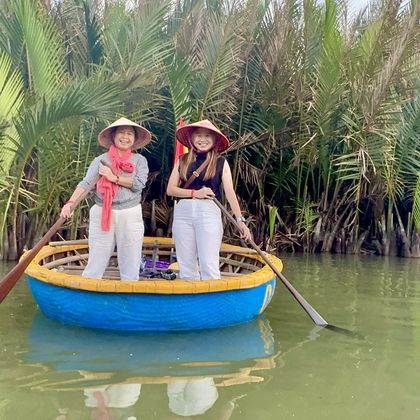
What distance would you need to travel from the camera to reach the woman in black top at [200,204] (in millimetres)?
4539

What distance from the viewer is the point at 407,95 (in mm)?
9305

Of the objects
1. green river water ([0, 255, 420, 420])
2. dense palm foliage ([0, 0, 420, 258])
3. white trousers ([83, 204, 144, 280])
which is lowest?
green river water ([0, 255, 420, 420])

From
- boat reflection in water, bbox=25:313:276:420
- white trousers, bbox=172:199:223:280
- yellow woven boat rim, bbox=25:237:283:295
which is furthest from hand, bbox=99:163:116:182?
boat reflection in water, bbox=25:313:276:420

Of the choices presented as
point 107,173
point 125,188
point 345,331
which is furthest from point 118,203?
point 345,331

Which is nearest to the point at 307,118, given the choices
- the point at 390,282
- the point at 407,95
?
the point at 407,95

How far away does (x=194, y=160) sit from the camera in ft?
15.1

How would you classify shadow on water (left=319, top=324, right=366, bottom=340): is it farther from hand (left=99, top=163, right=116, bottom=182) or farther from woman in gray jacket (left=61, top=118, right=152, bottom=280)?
hand (left=99, top=163, right=116, bottom=182)

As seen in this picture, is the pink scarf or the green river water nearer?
the green river water

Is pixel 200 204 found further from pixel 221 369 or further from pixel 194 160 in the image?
pixel 221 369

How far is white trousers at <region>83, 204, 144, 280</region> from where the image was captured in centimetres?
438

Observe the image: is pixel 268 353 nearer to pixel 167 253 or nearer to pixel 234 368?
pixel 234 368

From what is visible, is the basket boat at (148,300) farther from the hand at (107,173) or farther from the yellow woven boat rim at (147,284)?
the hand at (107,173)

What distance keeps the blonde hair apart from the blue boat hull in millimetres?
915

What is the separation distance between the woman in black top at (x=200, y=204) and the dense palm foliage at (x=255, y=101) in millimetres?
2312
